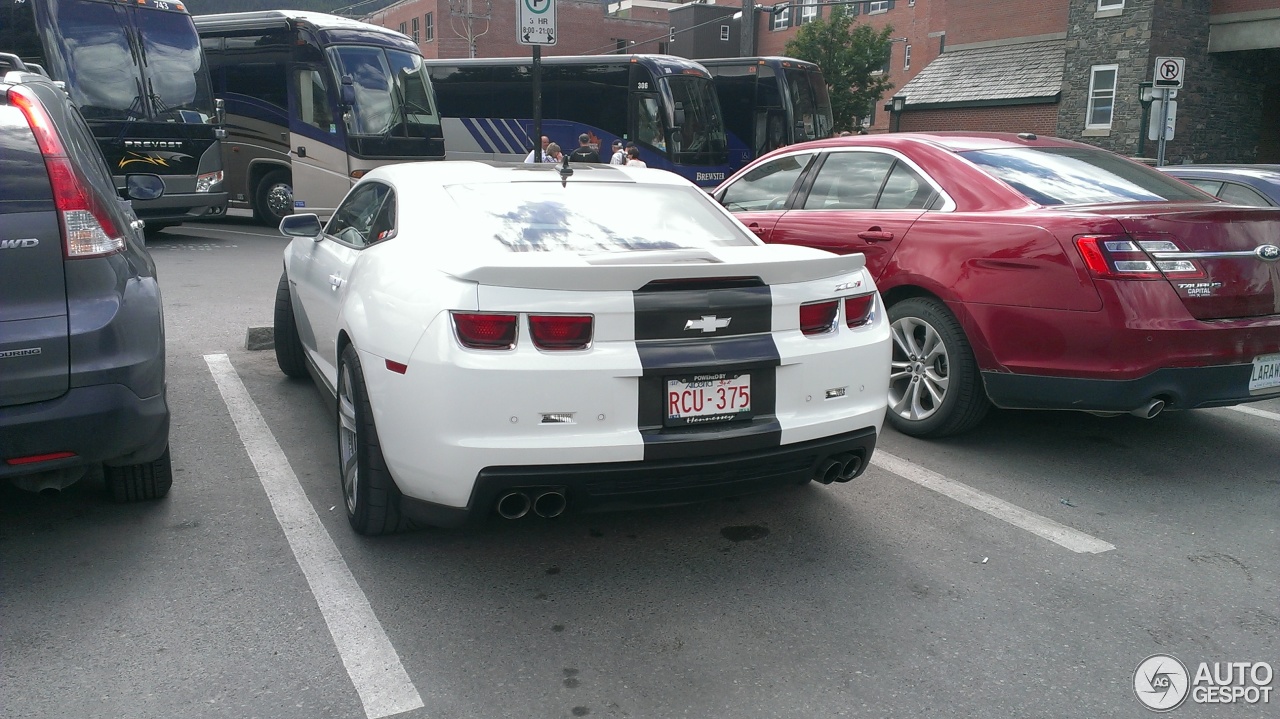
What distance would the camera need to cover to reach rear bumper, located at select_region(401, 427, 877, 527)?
10.7 ft

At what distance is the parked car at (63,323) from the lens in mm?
3377

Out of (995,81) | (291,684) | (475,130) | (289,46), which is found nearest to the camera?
(291,684)

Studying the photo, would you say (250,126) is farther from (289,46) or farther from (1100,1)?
(1100,1)

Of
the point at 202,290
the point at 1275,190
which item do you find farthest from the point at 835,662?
the point at 202,290

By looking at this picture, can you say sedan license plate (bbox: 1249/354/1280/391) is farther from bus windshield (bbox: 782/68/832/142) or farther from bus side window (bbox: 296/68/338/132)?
bus windshield (bbox: 782/68/832/142)

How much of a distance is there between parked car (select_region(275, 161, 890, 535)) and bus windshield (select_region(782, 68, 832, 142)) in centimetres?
1893

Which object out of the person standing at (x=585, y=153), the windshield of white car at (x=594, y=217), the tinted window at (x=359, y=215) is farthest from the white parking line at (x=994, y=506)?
the person standing at (x=585, y=153)

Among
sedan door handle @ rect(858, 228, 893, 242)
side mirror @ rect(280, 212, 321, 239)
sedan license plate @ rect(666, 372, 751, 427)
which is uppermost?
side mirror @ rect(280, 212, 321, 239)

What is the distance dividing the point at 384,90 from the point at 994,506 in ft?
47.1

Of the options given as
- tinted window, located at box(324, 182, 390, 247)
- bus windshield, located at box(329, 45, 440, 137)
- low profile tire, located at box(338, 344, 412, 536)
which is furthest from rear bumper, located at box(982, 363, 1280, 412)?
bus windshield, located at box(329, 45, 440, 137)

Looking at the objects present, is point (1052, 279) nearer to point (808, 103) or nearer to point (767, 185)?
point (767, 185)

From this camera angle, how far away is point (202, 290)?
10.3m

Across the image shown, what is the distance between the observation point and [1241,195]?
25.7ft

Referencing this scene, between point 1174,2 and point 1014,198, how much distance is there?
24.1 meters
